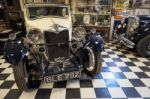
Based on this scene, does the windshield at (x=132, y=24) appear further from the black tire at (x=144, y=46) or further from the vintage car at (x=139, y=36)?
the black tire at (x=144, y=46)

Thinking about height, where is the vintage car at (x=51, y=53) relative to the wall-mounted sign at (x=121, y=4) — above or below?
below

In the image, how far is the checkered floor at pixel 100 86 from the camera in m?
2.21

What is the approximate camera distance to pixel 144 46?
11.8ft

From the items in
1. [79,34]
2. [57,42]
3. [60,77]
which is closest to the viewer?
[60,77]

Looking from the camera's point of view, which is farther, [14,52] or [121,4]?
[121,4]

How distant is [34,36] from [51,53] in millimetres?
412

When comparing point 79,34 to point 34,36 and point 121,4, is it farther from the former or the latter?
point 121,4

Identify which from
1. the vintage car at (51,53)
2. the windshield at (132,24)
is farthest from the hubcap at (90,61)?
the windshield at (132,24)

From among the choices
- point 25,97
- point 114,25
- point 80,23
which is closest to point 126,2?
point 114,25

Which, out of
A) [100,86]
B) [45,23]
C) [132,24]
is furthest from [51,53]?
[132,24]

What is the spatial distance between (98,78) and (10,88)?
5.00 ft

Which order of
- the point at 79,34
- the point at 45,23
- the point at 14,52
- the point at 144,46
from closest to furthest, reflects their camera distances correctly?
the point at 14,52, the point at 45,23, the point at 79,34, the point at 144,46

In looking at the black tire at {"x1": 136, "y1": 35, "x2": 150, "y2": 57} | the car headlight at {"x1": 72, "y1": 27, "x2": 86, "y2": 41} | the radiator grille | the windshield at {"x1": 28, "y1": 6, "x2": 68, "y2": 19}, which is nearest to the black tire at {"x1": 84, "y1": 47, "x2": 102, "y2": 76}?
the car headlight at {"x1": 72, "y1": 27, "x2": 86, "y2": 41}

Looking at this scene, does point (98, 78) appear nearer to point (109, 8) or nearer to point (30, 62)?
point (30, 62)
